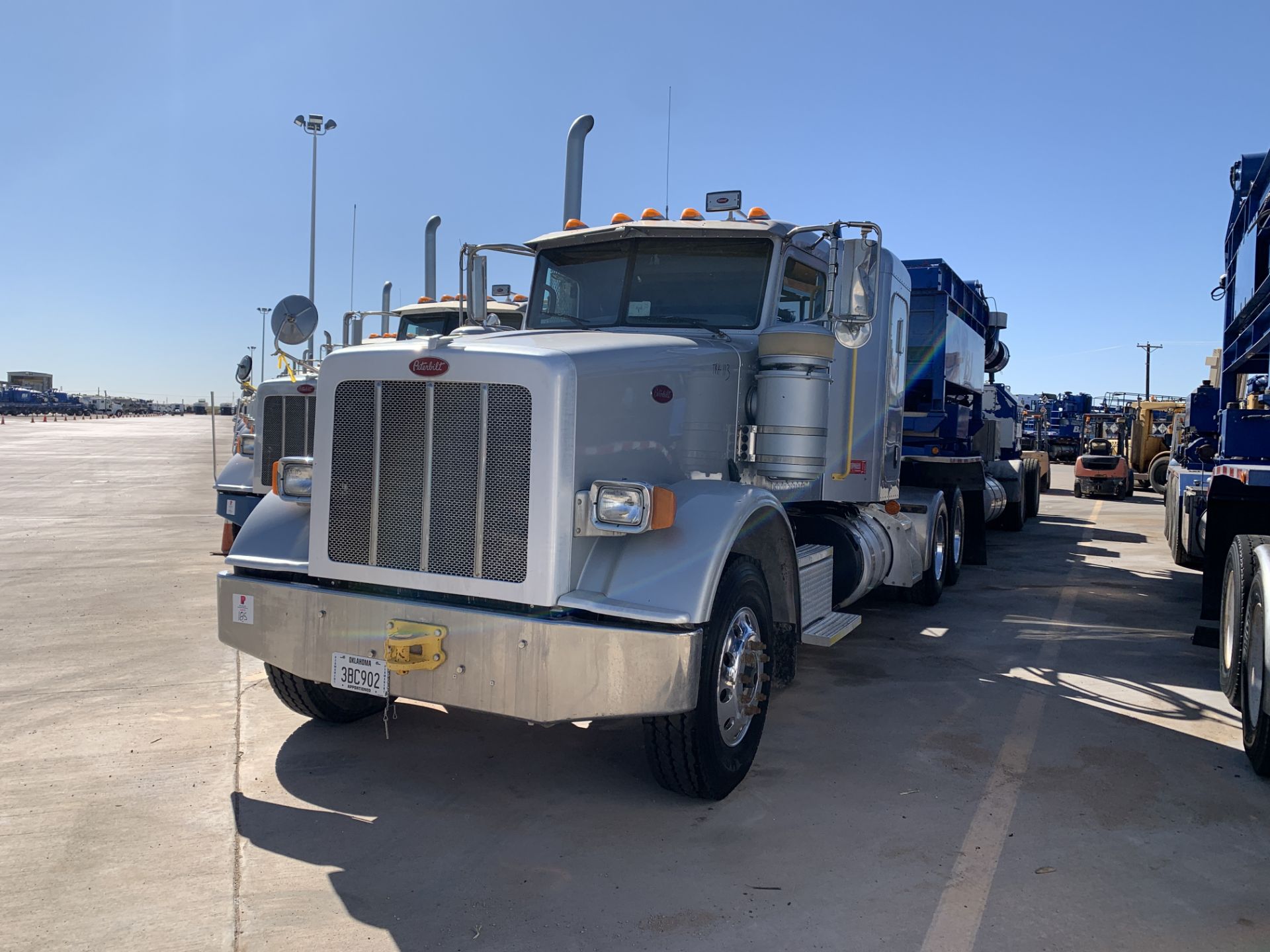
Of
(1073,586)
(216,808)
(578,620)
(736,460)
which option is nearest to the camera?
(578,620)

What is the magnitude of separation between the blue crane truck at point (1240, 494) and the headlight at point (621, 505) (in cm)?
322

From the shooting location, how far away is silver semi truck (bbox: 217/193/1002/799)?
3.80 m

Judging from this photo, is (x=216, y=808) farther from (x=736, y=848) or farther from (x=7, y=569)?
(x=7, y=569)

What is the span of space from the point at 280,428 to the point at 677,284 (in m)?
4.92

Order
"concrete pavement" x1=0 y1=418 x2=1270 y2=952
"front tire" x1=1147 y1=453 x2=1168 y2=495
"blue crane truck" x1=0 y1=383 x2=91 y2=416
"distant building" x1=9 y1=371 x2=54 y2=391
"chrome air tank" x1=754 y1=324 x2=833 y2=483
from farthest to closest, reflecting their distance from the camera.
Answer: "distant building" x1=9 y1=371 x2=54 y2=391 → "blue crane truck" x1=0 y1=383 x2=91 y2=416 → "front tire" x1=1147 y1=453 x2=1168 y2=495 → "chrome air tank" x1=754 y1=324 x2=833 y2=483 → "concrete pavement" x1=0 y1=418 x2=1270 y2=952

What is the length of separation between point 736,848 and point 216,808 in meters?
2.21

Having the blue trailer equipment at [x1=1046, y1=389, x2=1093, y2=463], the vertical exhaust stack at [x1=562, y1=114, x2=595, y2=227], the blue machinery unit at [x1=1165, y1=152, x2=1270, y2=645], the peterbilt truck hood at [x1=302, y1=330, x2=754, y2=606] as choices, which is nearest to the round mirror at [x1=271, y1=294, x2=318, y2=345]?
the vertical exhaust stack at [x1=562, y1=114, x2=595, y2=227]

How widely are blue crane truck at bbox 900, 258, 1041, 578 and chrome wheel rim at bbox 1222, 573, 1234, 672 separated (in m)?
3.35

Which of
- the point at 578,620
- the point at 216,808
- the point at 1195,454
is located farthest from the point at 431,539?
the point at 1195,454

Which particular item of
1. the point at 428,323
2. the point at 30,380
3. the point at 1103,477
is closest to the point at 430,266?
the point at 428,323

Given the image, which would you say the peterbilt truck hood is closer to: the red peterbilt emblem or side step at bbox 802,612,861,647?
the red peterbilt emblem

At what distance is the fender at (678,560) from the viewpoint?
3779 mm

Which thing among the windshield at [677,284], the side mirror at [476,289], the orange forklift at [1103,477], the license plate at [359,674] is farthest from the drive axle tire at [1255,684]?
the orange forklift at [1103,477]

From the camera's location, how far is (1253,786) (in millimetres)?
4598
